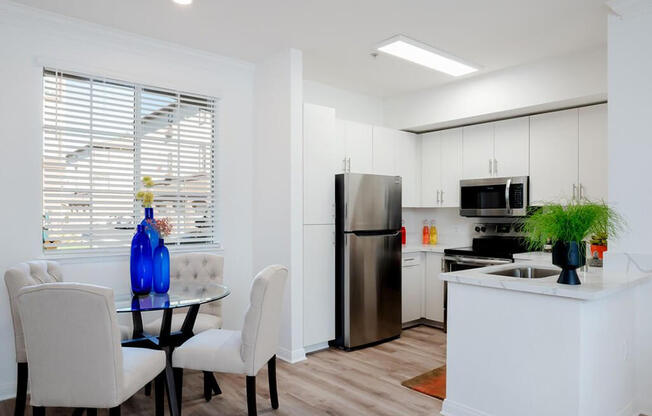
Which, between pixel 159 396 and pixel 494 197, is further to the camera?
pixel 494 197

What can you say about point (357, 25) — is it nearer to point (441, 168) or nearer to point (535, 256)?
point (441, 168)

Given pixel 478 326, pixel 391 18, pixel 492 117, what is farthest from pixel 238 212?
pixel 492 117

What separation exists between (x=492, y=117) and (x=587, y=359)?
2882mm

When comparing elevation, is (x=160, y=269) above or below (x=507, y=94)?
below

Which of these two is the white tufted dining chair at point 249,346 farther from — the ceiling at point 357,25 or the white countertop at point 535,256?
the white countertop at point 535,256

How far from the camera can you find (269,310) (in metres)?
2.64

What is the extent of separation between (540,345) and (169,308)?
2002mm

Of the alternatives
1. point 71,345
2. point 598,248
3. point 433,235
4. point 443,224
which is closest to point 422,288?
point 433,235

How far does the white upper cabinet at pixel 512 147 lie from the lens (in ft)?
14.6

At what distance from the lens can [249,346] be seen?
253cm

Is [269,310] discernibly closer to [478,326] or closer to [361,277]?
[478,326]

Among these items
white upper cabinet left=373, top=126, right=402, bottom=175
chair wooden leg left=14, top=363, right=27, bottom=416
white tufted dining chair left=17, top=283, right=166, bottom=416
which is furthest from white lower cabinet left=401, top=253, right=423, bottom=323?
chair wooden leg left=14, top=363, right=27, bottom=416

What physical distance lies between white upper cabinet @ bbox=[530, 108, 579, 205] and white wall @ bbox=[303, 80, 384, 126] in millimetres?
1751

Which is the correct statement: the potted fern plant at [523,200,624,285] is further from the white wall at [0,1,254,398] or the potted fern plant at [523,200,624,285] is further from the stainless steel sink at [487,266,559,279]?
the white wall at [0,1,254,398]
